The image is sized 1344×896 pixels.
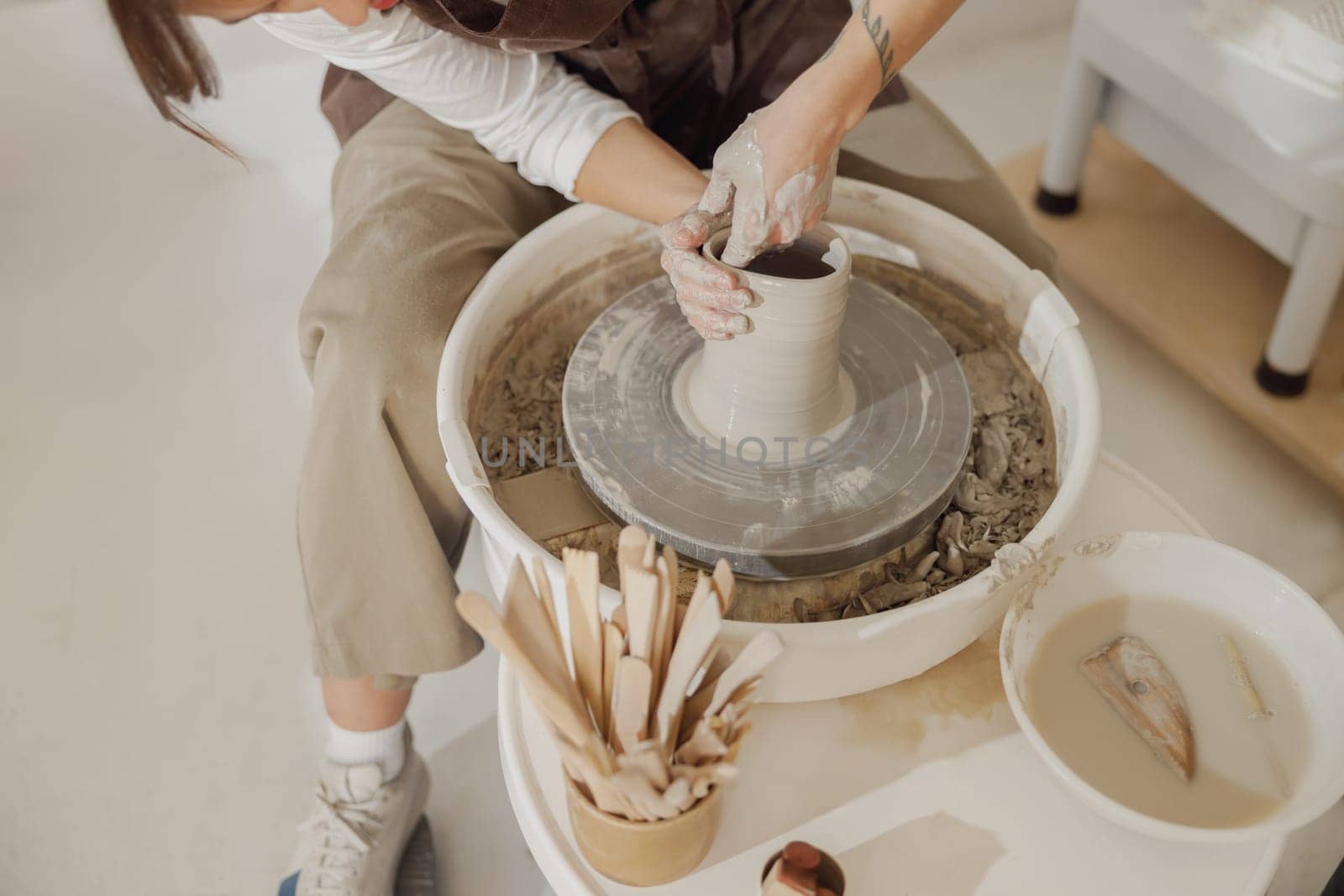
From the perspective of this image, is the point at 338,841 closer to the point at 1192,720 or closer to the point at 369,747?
the point at 369,747

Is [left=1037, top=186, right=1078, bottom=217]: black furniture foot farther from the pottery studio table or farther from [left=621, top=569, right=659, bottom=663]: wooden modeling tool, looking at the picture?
[left=621, top=569, right=659, bottom=663]: wooden modeling tool

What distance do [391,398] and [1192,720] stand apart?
1.11 metres

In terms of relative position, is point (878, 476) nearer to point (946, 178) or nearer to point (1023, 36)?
point (946, 178)

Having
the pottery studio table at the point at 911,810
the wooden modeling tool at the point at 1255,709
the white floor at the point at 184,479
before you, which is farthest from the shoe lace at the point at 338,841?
the wooden modeling tool at the point at 1255,709

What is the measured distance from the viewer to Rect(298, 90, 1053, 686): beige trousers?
1463mm

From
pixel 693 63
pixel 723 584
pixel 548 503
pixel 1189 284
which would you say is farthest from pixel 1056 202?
pixel 723 584

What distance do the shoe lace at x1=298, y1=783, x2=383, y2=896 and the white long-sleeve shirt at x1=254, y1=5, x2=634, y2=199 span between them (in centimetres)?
107

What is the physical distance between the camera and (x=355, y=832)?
5.66 feet

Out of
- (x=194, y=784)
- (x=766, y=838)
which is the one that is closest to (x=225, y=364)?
(x=194, y=784)

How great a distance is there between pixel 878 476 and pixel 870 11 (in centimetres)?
61

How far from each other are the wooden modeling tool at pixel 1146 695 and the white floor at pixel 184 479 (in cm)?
70

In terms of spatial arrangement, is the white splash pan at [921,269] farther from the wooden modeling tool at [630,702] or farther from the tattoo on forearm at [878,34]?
the tattoo on forearm at [878,34]

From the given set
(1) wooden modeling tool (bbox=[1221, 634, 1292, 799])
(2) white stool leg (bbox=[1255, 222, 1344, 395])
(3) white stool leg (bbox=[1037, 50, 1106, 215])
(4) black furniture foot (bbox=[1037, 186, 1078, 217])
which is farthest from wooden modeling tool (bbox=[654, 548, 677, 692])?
(4) black furniture foot (bbox=[1037, 186, 1078, 217])

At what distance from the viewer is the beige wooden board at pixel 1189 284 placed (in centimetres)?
229
